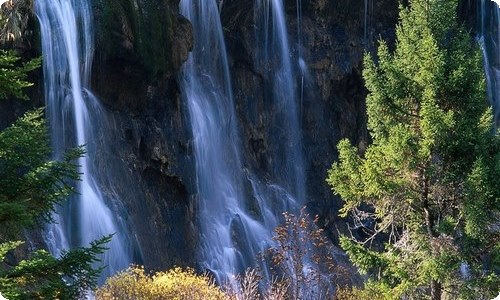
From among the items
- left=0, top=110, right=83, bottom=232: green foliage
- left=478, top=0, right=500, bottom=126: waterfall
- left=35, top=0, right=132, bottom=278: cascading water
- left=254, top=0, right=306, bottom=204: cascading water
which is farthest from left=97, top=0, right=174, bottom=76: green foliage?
left=478, top=0, right=500, bottom=126: waterfall

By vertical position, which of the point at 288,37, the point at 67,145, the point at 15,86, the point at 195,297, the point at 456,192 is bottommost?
the point at 195,297

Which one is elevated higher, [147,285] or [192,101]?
[192,101]

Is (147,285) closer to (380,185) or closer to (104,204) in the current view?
(380,185)

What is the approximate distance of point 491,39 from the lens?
4341cm

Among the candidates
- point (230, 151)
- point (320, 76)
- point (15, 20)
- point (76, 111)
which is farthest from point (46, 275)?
point (320, 76)

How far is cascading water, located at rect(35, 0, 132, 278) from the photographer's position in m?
22.2

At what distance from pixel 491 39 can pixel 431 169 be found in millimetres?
31821

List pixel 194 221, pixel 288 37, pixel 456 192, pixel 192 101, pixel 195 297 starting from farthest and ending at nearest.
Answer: pixel 288 37 < pixel 192 101 < pixel 194 221 < pixel 195 297 < pixel 456 192

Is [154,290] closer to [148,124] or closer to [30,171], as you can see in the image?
[30,171]

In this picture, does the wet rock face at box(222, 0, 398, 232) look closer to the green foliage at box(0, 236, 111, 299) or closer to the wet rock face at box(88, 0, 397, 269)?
the wet rock face at box(88, 0, 397, 269)

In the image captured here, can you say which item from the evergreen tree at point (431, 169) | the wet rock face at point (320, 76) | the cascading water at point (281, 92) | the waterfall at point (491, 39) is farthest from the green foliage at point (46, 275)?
the waterfall at point (491, 39)

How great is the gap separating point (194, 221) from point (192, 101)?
187 inches

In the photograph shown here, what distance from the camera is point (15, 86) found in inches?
384

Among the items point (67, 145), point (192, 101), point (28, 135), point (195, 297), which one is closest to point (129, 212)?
point (67, 145)
